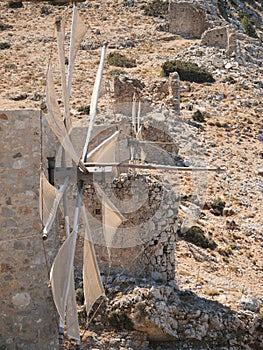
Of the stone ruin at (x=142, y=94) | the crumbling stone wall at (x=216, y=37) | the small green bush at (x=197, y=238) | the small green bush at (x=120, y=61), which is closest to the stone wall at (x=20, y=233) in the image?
the small green bush at (x=197, y=238)

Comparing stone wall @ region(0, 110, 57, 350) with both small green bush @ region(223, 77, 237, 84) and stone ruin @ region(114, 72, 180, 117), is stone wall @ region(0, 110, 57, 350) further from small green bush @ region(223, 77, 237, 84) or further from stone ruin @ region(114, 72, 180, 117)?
small green bush @ region(223, 77, 237, 84)

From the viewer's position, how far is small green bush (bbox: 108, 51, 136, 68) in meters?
34.5

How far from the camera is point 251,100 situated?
3056 cm

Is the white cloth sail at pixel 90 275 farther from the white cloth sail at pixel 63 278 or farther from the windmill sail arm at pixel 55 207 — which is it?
the windmill sail arm at pixel 55 207

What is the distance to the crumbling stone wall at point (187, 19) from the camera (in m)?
40.8

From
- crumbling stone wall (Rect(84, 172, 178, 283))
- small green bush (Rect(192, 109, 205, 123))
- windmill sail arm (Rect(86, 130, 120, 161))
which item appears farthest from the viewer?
small green bush (Rect(192, 109, 205, 123))

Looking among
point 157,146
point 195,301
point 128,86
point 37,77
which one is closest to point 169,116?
point 128,86

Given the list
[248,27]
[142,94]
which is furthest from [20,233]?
[248,27]

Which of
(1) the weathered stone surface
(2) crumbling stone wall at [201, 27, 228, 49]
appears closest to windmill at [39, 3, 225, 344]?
(1) the weathered stone surface

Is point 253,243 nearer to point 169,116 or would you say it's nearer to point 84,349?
point 169,116

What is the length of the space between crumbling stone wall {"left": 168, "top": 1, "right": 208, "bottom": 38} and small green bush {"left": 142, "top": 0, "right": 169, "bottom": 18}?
2662 mm

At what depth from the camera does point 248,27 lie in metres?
43.6

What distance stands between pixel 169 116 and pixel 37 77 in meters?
9.33

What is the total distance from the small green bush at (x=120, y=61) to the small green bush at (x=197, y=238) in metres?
18.0
